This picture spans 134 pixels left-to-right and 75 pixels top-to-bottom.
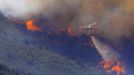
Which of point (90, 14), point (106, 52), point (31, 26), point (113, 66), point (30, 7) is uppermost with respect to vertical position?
point (30, 7)

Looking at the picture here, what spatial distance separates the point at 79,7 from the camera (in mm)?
19156

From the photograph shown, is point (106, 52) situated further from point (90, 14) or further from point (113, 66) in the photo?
point (90, 14)

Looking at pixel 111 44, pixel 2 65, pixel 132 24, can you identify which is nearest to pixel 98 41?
pixel 111 44

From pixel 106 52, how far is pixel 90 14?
206cm

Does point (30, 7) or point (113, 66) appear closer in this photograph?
point (113, 66)

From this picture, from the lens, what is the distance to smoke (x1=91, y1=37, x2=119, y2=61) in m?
17.9

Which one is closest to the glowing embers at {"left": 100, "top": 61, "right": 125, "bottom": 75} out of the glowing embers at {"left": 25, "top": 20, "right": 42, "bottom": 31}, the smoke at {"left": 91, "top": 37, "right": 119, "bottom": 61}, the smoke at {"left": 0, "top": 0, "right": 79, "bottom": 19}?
the smoke at {"left": 91, "top": 37, "right": 119, "bottom": 61}

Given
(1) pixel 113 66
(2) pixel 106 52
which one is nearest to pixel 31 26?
(2) pixel 106 52

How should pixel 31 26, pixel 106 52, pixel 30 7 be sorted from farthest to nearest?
1. pixel 30 7
2. pixel 31 26
3. pixel 106 52

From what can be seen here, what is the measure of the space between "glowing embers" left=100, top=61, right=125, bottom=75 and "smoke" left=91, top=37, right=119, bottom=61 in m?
0.22

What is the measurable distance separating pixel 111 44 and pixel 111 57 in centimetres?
82

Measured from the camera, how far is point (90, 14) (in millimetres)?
18938

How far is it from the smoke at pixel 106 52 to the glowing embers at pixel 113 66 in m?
0.22

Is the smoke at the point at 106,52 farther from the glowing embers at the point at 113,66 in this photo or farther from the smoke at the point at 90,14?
the smoke at the point at 90,14
